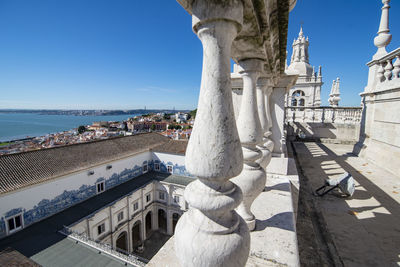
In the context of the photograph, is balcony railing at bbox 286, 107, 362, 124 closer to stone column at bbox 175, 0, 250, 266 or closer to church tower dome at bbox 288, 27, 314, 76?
stone column at bbox 175, 0, 250, 266

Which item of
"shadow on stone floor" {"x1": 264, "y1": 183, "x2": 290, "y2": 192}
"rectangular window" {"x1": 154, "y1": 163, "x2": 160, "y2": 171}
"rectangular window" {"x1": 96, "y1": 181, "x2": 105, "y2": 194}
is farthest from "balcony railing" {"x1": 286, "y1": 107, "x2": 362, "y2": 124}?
"rectangular window" {"x1": 96, "y1": 181, "x2": 105, "y2": 194}

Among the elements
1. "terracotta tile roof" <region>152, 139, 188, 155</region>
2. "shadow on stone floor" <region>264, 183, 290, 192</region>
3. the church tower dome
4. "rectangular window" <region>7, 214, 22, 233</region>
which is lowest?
"rectangular window" <region>7, 214, 22, 233</region>

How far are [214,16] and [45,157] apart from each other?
68.7ft

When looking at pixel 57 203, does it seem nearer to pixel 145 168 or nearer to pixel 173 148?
pixel 145 168

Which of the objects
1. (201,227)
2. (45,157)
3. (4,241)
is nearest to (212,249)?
(201,227)

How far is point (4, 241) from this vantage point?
11.7m

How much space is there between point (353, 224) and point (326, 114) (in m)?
16.8

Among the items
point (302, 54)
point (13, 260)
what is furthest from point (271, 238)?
point (302, 54)

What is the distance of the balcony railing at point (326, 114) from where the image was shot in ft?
52.9

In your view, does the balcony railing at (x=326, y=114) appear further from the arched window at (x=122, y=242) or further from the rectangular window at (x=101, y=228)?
the arched window at (x=122, y=242)

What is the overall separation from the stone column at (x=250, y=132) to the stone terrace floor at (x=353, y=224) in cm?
197

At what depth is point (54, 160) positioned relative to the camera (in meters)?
16.3

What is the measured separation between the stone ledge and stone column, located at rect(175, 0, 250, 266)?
3.44ft

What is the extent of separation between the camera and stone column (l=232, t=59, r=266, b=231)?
6.36 feet
